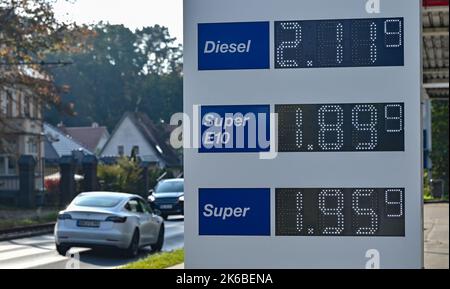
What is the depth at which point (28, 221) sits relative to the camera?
321 inches

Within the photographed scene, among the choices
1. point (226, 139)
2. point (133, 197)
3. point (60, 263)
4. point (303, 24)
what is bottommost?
point (60, 263)

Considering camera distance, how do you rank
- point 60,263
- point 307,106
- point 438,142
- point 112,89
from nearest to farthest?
point 307,106 → point 60,263 → point 112,89 → point 438,142

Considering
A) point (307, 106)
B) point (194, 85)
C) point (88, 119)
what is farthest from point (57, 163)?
point (307, 106)

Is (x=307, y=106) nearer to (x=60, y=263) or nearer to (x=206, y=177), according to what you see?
(x=206, y=177)

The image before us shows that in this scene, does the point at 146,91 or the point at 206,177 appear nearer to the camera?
the point at 206,177

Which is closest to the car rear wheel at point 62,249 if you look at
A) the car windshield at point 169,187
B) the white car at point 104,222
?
the white car at point 104,222

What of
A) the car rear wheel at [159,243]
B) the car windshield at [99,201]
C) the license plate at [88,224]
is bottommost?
the car rear wheel at [159,243]

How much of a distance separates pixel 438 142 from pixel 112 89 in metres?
41.1

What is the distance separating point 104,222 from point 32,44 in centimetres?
182

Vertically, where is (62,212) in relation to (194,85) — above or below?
below

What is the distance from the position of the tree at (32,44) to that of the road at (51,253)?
1.16 m

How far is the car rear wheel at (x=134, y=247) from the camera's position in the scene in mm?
8320

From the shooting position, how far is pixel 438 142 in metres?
46.8

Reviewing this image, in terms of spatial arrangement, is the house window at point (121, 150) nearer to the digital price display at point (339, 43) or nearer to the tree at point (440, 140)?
the digital price display at point (339, 43)
